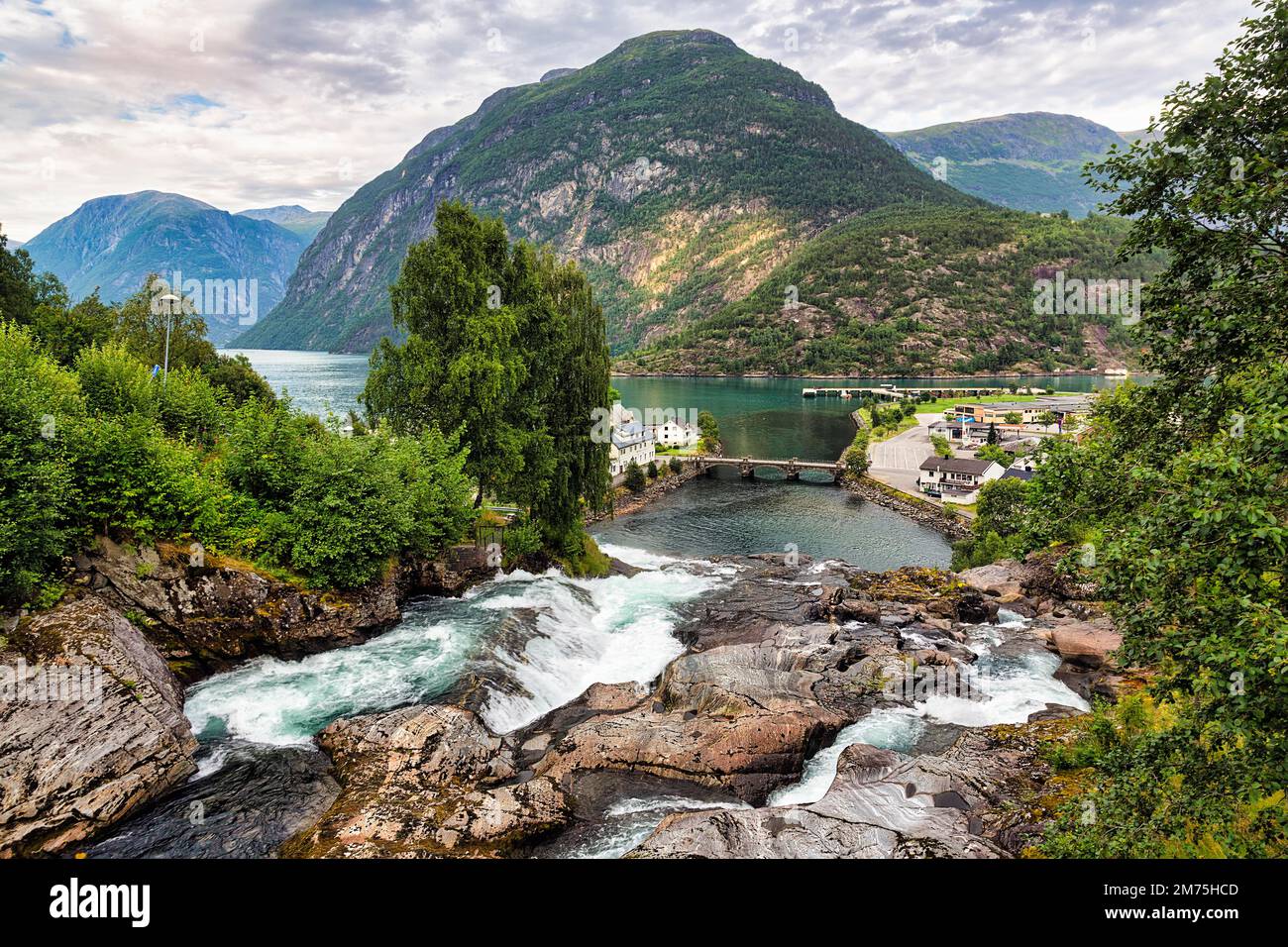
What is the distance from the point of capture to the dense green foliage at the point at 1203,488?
755cm

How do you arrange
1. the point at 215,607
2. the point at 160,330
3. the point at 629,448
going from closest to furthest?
the point at 215,607 → the point at 160,330 → the point at 629,448

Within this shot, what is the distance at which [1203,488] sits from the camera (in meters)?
7.46

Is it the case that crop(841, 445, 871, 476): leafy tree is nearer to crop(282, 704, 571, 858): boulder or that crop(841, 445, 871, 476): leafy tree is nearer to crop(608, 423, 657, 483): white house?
crop(608, 423, 657, 483): white house

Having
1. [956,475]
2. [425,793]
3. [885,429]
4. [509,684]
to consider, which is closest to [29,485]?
[425,793]

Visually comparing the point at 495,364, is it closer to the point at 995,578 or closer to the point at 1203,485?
the point at 1203,485

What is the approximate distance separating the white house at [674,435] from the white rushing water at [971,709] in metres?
78.8

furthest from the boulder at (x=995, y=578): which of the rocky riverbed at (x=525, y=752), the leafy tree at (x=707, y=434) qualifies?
the leafy tree at (x=707, y=434)

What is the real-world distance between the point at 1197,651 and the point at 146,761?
2130cm

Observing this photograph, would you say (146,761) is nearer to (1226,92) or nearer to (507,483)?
(507,483)

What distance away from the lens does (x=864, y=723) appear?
2302 cm

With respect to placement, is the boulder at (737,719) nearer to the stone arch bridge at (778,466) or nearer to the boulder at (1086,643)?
the boulder at (1086,643)

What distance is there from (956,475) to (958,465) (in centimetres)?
171

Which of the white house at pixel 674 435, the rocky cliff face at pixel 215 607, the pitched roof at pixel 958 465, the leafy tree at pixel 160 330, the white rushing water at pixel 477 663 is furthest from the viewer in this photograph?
the white house at pixel 674 435

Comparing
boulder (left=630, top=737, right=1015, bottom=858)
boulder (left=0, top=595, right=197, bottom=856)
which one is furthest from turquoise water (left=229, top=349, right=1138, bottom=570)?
boulder (left=630, top=737, right=1015, bottom=858)
